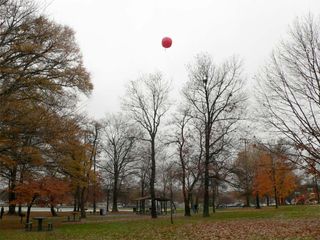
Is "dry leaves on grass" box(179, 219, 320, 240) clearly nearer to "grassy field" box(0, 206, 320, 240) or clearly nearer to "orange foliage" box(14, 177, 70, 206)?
"grassy field" box(0, 206, 320, 240)

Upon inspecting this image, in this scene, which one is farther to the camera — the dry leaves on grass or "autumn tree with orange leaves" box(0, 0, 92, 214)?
"autumn tree with orange leaves" box(0, 0, 92, 214)

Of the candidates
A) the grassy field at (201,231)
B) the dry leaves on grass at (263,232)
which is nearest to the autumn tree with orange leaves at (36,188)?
the grassy field at (201,231)

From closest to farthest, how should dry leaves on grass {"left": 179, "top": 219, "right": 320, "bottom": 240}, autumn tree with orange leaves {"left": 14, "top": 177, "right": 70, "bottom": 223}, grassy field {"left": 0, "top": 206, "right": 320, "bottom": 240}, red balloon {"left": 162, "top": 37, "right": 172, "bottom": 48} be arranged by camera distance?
dry leaves on grass {"left": 179, "top": 219, "right": 320, "bottom": 240} → grassy field {"left": 0, "top": 206, "right": 320, "bottom": 240} → red balloon {"left": 162, "top": 37, "right": 172, "bottom": 48} → autumn tree with orange leaves {"left": 14, "top": 177, "right": 70, "bottom": 223}

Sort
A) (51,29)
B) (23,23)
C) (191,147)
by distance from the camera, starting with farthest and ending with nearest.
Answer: (191,147)
(51,29)
(23,23)

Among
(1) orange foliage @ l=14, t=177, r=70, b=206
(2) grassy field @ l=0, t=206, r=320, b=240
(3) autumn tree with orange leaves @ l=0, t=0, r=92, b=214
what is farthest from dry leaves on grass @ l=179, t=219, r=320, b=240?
(1) orange foliage @ l=14, t=177, r=70, b=206

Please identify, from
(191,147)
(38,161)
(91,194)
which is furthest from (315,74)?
(91,194)

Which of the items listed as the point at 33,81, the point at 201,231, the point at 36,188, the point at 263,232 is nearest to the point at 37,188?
the point at 36,188

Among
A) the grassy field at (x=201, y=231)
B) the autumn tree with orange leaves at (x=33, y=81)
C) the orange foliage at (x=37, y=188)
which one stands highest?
the autumn tree with orange leaves at (x=33, y=81)

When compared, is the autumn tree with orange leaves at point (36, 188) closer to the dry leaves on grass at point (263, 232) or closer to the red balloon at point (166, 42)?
the dry leaves on grass at point (263, 232)

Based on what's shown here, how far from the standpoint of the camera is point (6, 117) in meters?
15.1

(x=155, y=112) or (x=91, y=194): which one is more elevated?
(x=155, y=112)

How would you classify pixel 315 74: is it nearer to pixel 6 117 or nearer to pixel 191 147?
pixel 6 117

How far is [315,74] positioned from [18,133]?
1271 centimetres

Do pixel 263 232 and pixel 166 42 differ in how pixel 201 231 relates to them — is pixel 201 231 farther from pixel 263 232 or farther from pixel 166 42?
pixel 166 42
